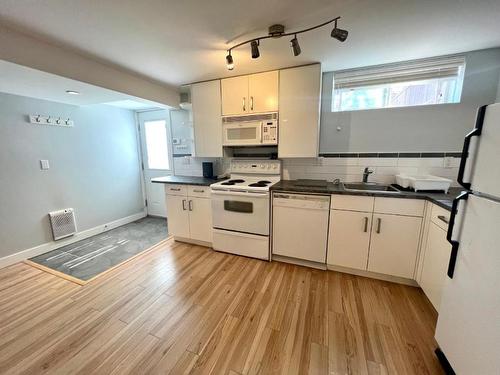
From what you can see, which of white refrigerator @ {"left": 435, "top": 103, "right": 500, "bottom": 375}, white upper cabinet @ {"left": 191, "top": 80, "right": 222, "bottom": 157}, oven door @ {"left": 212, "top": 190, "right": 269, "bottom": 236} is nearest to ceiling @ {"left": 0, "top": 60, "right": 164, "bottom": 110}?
white upper cabinet @ {"left": 191, "top": 80, "right": 222, "bottom": 157}

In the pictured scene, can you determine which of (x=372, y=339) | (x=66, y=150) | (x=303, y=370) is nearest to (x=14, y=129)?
(x=66, y=150)

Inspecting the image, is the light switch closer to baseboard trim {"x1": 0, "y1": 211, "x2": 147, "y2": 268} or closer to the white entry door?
baseboard trim {"x1": 0, "y1": 211, "x2": 147, "y2": 268}

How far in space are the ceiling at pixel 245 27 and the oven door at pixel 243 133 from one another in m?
0.68

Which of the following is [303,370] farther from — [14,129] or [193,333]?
[14,129]

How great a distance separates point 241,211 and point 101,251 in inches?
82.8

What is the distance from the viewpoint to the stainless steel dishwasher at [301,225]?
86.5 inches

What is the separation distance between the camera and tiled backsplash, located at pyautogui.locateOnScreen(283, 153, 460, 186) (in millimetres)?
2238

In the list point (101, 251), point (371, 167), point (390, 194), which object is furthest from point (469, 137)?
point (101, 251)

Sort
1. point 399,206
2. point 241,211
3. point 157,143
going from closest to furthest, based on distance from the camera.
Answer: point 399,206, point 241,211, point 157,143

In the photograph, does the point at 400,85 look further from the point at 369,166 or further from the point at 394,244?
the point at 394,244

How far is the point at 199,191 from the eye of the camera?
9.02ft

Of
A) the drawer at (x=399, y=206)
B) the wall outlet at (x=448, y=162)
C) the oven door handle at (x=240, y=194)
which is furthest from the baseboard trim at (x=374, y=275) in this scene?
the wall outlet at (x=448, y=162)

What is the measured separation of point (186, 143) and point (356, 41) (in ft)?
8.93

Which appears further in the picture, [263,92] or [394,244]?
[263,92]
